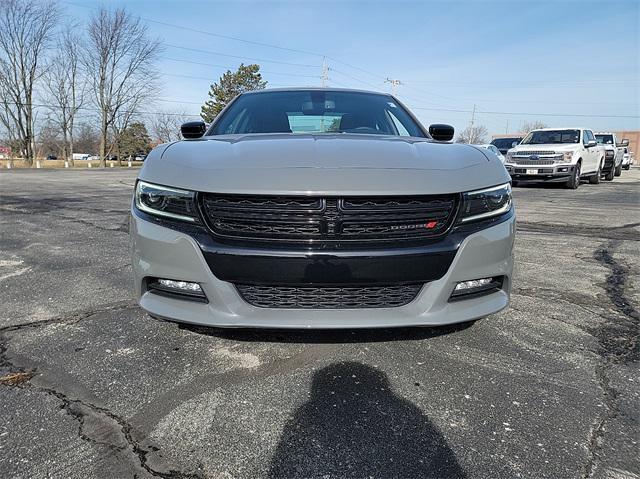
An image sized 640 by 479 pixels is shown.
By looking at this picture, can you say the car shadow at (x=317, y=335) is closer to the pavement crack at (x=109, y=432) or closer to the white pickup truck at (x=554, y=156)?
the pavement crack at (x=109, y=432)

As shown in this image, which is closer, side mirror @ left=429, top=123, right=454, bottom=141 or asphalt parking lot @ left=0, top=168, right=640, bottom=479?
asphalt parking lot @ left=0, top=168, right=640, bottom=479

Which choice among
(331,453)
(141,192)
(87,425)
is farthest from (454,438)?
(141,192)

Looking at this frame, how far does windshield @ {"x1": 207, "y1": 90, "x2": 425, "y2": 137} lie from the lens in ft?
11.0

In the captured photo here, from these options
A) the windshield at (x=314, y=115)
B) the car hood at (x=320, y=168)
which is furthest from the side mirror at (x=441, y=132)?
the car hood at (x=320, y=168)

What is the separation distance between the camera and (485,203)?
2.22 m

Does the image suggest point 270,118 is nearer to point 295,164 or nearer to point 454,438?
point 295,164

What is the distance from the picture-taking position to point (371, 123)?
352cm

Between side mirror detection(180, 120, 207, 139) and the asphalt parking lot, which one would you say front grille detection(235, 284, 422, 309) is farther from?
side mirror detection(180, 120, 207, 139)

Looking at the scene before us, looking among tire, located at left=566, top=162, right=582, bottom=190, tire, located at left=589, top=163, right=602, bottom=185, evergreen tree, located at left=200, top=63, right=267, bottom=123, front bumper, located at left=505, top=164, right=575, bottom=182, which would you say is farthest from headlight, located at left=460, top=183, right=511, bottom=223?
evergreen tree, located at left=200, top=63, right=267, bottom=123

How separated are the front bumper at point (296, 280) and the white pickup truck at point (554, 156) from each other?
44.5ft

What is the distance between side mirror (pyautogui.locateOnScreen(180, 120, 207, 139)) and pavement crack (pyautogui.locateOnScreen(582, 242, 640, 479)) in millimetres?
2932

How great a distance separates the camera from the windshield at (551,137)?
14.7 m

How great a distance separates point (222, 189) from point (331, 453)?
120 cm

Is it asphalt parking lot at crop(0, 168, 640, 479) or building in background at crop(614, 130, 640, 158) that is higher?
building in background at crop(614, 130, 640, 158)
